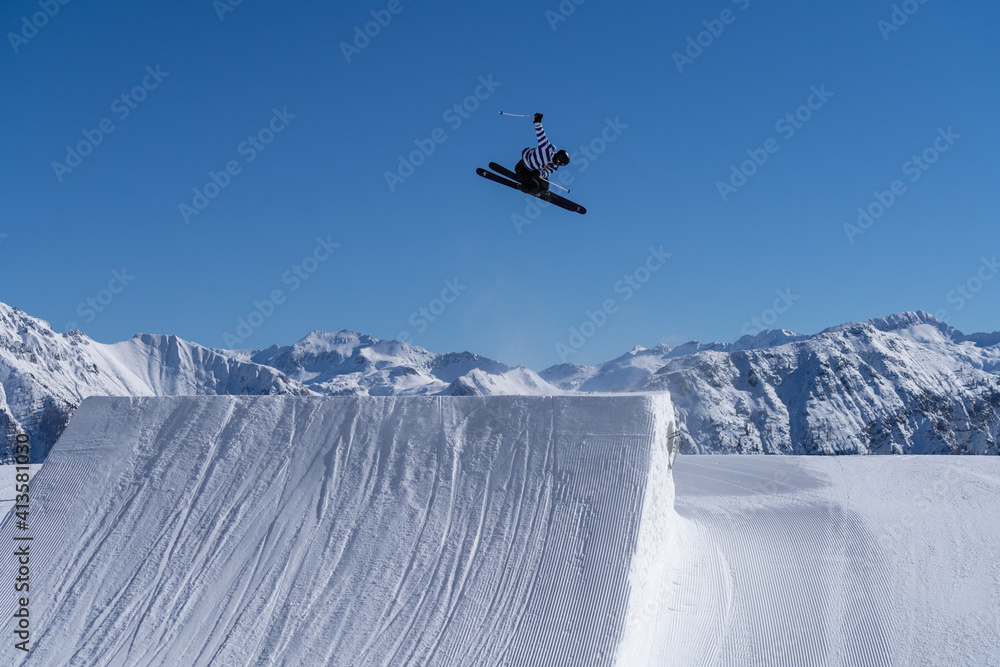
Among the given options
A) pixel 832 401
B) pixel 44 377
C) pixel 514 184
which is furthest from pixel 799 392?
pixel 514 184

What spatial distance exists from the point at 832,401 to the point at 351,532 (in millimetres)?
152710

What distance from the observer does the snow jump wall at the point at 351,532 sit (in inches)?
574

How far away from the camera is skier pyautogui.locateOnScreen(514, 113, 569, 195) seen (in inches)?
574

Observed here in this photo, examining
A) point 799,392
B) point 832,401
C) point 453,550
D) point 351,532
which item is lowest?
point 351,532

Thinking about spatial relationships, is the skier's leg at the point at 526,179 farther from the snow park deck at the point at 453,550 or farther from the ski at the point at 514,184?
the snow park deck at the point at 453,550

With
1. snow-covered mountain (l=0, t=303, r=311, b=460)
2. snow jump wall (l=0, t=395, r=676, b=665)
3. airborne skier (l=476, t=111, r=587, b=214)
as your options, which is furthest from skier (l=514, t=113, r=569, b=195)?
snow-covered mountain (l=0, t=303, r=311, b=460)

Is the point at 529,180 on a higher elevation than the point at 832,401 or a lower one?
lower

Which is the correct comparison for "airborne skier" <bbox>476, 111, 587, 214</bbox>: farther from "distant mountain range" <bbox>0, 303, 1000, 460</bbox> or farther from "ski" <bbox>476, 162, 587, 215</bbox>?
"distant mountain range" <bbox>0, 303, 1000, 460</bbox>

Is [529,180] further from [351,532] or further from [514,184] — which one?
[351,532]

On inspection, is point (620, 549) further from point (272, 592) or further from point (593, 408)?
point (272, 592)

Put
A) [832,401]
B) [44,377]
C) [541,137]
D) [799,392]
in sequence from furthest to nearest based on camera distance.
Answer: [799,392], [832,401], [44,377], [541,137]

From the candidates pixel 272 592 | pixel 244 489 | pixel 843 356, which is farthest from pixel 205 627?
pixel 843 356

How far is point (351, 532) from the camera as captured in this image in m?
16.7

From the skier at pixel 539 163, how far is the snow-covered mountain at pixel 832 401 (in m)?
120
